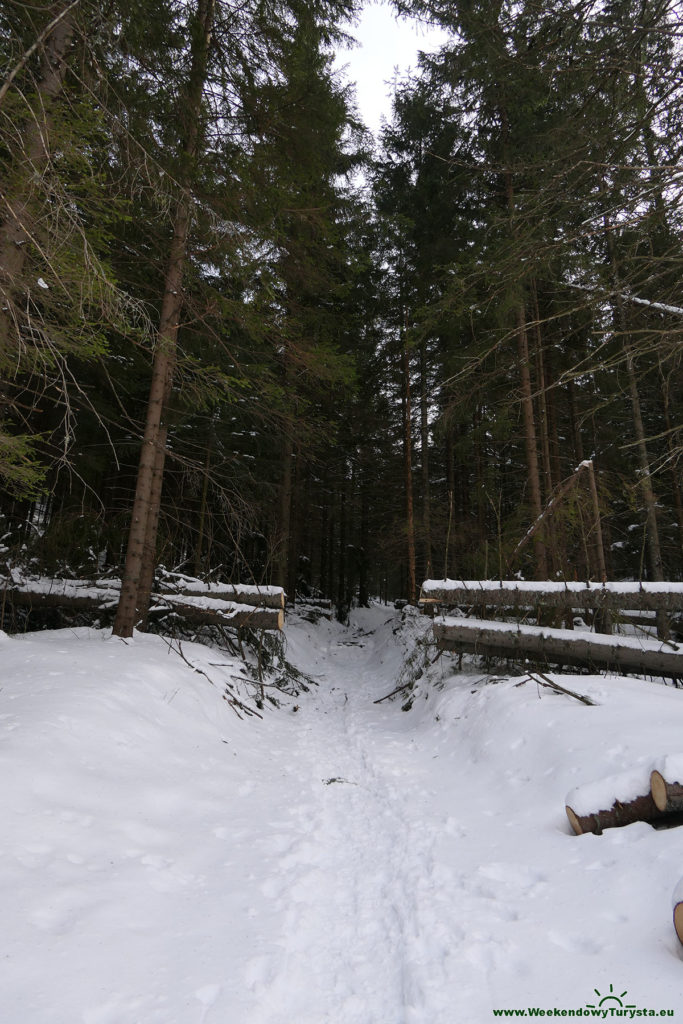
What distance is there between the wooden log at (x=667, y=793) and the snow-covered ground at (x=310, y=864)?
19 centimetres

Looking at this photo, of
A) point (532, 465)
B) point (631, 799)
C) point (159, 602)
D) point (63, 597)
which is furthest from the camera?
point (532, 465)

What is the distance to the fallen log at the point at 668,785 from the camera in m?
2.79

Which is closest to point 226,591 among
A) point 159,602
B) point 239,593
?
point 239,593

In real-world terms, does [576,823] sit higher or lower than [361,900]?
higher

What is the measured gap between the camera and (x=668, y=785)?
2805 mm

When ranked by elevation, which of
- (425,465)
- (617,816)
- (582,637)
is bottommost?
(617,816)

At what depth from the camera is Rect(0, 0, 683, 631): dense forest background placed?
4133 mm

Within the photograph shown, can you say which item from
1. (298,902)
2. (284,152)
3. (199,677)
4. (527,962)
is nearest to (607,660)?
(527,962)

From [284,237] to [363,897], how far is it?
826 cm

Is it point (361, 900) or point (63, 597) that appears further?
point (63, 597)

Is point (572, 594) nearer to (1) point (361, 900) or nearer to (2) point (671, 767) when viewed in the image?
(2) point (671, 767)

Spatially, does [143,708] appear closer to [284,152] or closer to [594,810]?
[594,810]

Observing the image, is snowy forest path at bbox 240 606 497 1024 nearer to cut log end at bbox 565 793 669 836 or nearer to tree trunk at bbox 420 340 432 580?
cut log end at bbox 565 793 669 836

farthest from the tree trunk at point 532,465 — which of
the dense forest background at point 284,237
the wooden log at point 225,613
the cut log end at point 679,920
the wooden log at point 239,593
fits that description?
the cut log end at point 679,920
